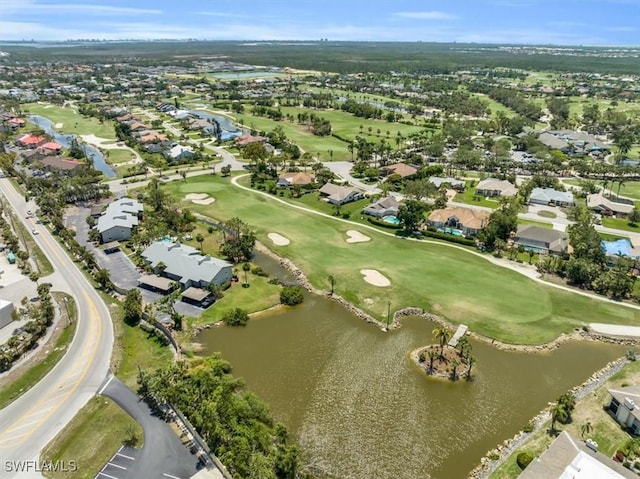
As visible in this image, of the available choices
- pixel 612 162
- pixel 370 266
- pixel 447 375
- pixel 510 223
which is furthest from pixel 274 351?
pixel 612 162

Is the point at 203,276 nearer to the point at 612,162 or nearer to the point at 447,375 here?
the point at 447,375

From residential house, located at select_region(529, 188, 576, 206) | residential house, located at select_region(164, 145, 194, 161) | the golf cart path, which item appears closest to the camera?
the golf cart path

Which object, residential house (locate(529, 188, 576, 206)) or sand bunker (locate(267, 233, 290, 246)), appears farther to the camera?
residential house (locate(529, 188, 576, 206))

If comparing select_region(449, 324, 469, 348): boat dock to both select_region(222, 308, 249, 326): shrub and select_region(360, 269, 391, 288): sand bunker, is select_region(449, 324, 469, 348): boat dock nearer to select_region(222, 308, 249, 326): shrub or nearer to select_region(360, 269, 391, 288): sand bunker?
select_region(360, 269, 391, 288): sand bunker

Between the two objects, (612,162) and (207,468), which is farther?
(612,162)

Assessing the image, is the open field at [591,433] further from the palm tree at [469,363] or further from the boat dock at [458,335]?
the boat dock at [458,335]

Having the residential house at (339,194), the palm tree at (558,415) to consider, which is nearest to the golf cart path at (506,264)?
the residential house at (339,194)

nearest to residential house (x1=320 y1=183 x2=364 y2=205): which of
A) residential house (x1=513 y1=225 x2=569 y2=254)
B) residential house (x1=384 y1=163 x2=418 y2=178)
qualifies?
residential house (x1=384 y1=163 x2=418 y2=178)
